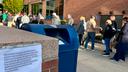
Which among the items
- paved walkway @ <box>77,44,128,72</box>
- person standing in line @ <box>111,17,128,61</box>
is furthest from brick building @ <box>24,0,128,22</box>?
person standing in line @ <box>111,17,128,61</box>

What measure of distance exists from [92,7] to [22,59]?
69.8 ft

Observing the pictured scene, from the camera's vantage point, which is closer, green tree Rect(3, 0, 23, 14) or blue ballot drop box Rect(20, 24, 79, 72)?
blue ballot drop box Rect(20, 24, 79, 72)

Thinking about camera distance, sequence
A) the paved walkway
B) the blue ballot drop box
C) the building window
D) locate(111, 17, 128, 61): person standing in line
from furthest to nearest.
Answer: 1. the building window
2. locate(111, 17, 128, 61): person standing in line
3. the paved walkway
4. the blue ballot drop box

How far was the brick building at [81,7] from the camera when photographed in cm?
2077

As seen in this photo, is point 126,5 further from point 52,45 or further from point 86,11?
point 52,45

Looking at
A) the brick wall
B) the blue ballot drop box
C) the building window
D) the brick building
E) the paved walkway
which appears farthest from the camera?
the building window

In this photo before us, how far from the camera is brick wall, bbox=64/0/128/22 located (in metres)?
20.6

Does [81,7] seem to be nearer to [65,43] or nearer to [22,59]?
[65,43]

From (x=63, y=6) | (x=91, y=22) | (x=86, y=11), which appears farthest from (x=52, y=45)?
(x=63, y=6)

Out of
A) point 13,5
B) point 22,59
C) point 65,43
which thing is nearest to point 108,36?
point 65,43

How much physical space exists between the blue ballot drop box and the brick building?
15.9 m

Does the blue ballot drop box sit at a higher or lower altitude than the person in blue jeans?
higher

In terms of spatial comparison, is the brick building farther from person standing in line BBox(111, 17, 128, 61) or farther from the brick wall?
person standing in line BBox(111, 17, 128, 61)

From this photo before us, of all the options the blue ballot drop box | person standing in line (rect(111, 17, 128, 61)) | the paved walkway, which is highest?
the blue ballot drop box
